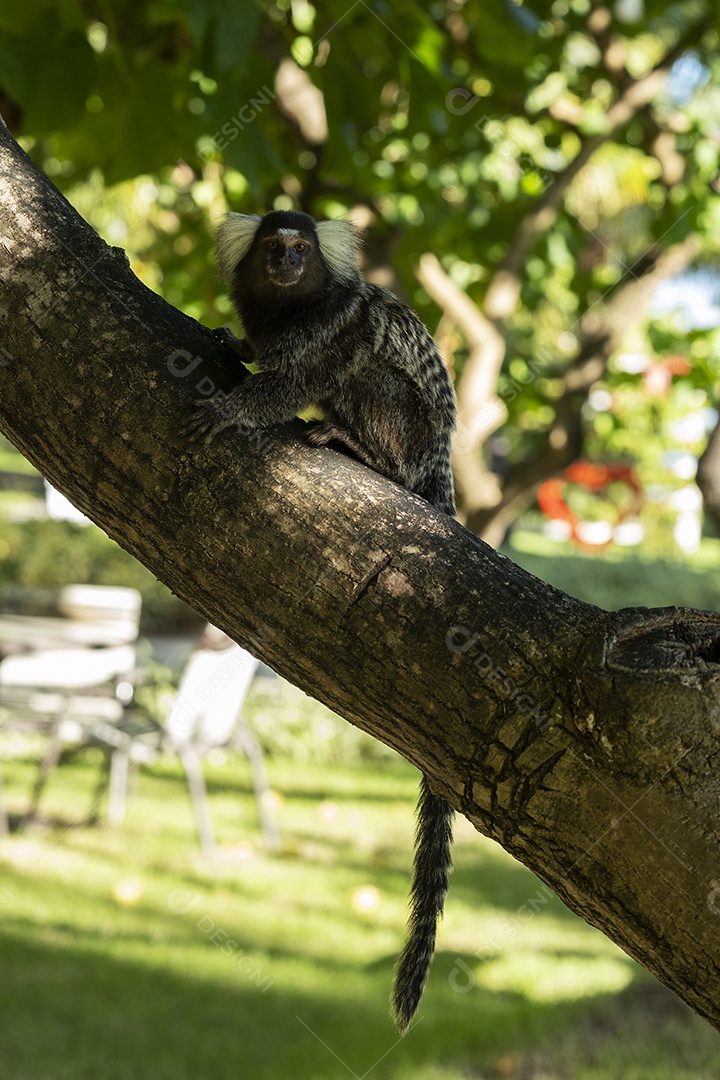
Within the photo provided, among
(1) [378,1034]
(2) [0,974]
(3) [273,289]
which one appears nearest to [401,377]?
(3) [273,289]

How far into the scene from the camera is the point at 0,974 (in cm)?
534

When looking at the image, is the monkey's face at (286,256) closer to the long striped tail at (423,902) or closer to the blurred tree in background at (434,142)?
the blurred tree in background at (434,142)

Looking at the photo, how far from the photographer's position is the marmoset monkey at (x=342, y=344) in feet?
8.93

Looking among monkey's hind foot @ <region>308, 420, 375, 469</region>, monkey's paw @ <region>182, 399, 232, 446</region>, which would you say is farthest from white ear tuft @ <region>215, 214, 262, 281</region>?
monkey's paw @ <region>182, 399, 232, 446</region>

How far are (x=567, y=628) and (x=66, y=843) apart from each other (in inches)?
258

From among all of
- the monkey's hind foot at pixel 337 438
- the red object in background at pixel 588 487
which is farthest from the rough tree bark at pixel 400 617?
the red object in background at pixel 588 487

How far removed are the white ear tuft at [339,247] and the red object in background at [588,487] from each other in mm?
14648

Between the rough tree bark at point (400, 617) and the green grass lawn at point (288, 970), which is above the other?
the rough tree bark at point (400, 617)

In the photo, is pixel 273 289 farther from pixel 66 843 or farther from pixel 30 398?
pixel 66 843

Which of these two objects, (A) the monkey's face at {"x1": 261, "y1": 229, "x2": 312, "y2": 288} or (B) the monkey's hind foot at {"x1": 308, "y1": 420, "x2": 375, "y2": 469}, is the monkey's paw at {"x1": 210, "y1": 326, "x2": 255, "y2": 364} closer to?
(A) the monkey's face at {"x1": 261, "y1": 229, "x2": 312, "y2": 288}

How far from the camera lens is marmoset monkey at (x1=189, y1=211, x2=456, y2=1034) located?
2.72 metres

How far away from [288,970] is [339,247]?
13.1ft

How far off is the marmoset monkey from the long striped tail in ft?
2.84

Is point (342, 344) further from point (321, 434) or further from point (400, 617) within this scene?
point (400, 617)
